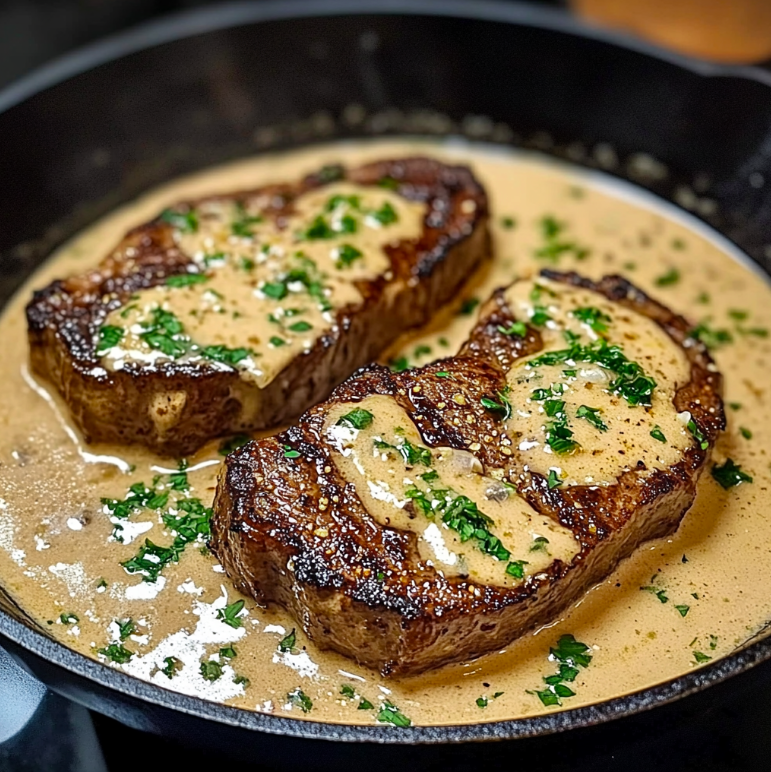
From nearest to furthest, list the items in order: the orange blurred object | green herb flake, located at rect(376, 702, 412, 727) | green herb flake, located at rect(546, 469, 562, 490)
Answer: green herb flake, located at rect(376, 702, 412, 727), green herb flake, located at rect(546, 469, 562, 490), the orange blurred object

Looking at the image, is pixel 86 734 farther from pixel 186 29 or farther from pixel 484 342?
Answer: pixel 186 29

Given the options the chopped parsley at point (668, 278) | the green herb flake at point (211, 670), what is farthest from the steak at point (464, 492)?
the chopped parsley at point (668, 278)

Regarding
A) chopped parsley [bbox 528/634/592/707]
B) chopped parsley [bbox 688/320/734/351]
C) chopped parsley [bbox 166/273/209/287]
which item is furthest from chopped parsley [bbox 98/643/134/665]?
chopped parsley [bbox 688/320/734/351]

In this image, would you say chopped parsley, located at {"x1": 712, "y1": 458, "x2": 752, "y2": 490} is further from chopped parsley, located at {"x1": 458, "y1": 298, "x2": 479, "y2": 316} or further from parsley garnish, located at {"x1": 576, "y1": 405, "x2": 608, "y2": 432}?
chopped parsley, located at {"x1": 458, "y1": 298, "x2": 479, "y2": 316}

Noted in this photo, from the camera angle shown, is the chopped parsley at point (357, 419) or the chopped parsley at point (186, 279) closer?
the chopped parsley at point (357, 419)

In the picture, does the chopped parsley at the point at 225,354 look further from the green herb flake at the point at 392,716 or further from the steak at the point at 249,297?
the green herb flake at the point at 392,716
